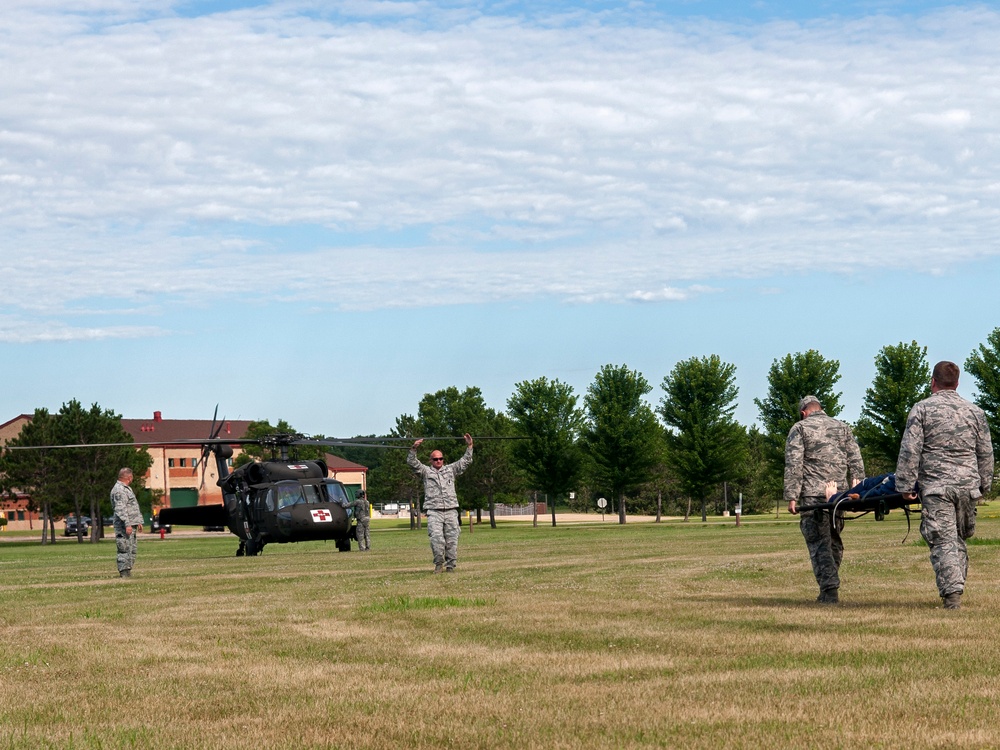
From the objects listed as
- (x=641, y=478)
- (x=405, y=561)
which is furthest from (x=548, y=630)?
(x=641, y=478)

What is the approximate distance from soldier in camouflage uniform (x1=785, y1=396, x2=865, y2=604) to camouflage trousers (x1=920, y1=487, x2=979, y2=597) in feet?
3.90

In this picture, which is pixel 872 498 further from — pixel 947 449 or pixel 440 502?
pixel 440 502

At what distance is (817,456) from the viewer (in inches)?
502

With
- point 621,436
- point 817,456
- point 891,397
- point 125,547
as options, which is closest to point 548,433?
point 621,436

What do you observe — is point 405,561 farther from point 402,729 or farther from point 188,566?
point 402,729

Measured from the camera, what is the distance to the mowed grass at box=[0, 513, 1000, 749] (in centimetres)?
650

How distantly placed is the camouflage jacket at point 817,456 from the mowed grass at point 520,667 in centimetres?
117

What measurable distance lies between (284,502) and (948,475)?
22.3 metres

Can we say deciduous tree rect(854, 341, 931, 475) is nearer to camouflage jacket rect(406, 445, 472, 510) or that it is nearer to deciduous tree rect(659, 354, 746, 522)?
deciduous tree rect(659, 354, 746, 522)

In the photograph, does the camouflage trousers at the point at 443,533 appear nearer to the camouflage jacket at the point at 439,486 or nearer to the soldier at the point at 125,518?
the camouflage jacket at the point at 439,486

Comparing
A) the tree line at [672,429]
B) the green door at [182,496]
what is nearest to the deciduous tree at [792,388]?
the tree line at [672,429]

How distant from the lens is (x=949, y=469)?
11.5 m

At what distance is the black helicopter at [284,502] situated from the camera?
3133 centimetres

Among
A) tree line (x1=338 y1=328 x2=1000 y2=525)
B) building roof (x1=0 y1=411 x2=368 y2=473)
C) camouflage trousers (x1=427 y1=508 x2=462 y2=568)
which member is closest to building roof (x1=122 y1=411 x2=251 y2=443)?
building roof (x1=0 y1=411 x2=368 y2=473)
